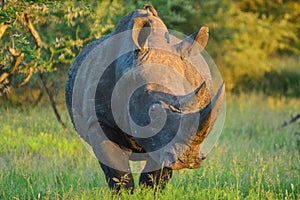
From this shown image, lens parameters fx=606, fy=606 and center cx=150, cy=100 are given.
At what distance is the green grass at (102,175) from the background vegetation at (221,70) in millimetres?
16

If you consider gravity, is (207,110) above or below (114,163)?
above

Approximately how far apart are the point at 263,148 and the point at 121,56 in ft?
13.5

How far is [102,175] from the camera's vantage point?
642 cm

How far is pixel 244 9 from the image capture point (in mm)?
18141

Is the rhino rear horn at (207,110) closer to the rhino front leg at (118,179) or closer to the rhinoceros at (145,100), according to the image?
the rhinoceros at (145,100)

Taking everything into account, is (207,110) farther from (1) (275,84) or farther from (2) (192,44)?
(1) (275,84)

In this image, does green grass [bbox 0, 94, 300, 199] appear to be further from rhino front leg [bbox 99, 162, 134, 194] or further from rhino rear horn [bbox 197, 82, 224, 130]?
rhino rear horn [bbox 197, 82, 224, 130]

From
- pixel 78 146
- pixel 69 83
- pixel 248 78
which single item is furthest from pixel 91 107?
pixel 248 78

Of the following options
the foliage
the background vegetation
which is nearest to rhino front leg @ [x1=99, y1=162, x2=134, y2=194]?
the background vegetation

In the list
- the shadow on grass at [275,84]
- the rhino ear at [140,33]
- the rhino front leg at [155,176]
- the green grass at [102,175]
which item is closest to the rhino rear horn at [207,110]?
the rhino ear at [140,33]

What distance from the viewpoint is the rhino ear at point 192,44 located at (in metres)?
4.89

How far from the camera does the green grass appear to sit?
17.4ft

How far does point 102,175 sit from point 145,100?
2.30 m

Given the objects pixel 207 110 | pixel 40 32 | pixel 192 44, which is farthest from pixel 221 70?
pixel 207 110
